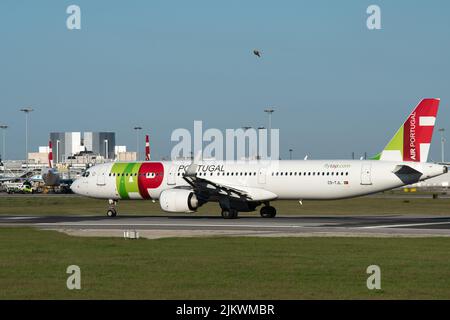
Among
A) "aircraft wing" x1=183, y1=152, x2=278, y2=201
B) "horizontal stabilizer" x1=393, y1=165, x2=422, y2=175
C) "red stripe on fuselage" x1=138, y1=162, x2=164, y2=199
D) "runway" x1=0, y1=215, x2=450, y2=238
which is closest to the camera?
"runway" x1=0, y1=215, x2=450, y2=238

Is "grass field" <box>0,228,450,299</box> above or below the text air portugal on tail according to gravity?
below

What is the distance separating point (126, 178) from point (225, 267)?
113 feet

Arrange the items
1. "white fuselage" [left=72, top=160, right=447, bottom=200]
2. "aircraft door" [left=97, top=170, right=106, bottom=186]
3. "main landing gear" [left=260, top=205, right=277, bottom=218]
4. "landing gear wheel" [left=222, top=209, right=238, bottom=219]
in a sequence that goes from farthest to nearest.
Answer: "aircraft door" [left=97, top=170, right=106, bottom=186] → "main landing gear" [left=260, top=205, right=277, bottom=218] → "landing gear wheel" [left=222, top=209, right=238, bottom=219] → "white fuselage" [left=72, top=160, right=447, bottom=200]

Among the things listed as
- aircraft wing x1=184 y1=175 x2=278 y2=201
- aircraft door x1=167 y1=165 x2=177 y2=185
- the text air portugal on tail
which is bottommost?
aircraft wing x1=184 y1=175 x2=278 y2=201

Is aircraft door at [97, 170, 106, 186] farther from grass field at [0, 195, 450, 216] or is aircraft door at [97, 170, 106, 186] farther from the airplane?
grass field at [0, 195, 450, 216]

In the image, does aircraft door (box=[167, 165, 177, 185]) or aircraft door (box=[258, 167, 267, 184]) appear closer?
aircraft door (box=[258, 167, 267, 184])

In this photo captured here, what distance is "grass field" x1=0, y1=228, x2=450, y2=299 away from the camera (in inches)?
750

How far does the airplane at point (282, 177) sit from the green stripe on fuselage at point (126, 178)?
0.23ft

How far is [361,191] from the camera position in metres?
51.4

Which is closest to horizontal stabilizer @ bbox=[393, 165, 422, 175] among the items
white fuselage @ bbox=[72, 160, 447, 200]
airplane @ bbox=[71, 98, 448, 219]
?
airplane @ bbox=[71, 98, 448, 219]

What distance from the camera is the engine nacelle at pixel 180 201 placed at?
5103 centimetres

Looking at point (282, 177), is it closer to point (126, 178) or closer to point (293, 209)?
point (126, 178)

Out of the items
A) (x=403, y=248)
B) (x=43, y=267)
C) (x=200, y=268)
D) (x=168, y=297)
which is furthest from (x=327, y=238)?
(x=168, y=297)

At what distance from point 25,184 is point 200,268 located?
12298 cm
